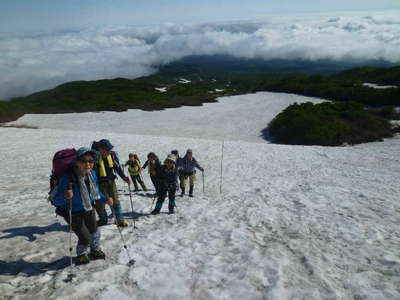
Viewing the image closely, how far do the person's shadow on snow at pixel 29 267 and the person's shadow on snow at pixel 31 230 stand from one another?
1357mm

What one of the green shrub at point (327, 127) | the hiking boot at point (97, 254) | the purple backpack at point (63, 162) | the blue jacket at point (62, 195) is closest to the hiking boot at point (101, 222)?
the hiking boot at point (97, 254)

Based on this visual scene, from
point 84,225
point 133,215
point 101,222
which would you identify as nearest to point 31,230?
point 101,222

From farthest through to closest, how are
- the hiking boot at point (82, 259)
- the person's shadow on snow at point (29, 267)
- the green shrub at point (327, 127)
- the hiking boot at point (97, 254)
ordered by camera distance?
the green shrub at point (327, 127) → the hiking boot at point (97, 254) → the hiking boot at point (82, 259) → the person's shadow on snow at point (29, 267)

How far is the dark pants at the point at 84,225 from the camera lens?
546 cm

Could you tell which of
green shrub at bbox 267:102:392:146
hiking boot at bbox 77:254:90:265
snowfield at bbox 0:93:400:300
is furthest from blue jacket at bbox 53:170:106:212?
green shrub at bbox 267:102:392:146

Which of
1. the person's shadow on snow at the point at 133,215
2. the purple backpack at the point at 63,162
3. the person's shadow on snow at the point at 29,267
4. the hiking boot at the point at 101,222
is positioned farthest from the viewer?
the person's shadow on snow at the point at 133,215

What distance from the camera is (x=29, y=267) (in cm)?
585

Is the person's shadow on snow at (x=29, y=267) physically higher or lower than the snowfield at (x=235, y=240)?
higher

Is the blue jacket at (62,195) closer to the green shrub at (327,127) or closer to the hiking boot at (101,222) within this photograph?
the hiking boot at (101,222)

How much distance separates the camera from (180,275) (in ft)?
19.0

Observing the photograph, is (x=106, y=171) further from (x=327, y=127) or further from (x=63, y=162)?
(x=327, y=127)

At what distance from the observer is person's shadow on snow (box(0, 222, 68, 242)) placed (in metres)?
7.41

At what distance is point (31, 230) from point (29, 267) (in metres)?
2.31

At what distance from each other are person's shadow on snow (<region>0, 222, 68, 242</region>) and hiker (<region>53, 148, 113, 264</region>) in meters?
2.52
